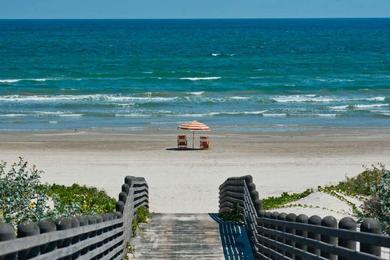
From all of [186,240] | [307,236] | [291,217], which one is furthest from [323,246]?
[186,240]

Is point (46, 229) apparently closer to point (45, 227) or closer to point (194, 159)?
point (45, 227)

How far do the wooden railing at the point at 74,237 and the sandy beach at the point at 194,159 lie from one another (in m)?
9.14

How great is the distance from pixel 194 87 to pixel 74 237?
54.7 meters

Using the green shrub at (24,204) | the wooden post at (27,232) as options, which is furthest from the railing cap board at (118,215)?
the wooden post at (27,232)

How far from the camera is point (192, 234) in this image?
1388 centimetres

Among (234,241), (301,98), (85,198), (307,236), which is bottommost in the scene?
(234,241)

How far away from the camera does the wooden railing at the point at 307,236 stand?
562cm

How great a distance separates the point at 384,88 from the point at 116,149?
3264 cm

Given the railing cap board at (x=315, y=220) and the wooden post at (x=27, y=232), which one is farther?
the railing cap board at (x=315, y=220)

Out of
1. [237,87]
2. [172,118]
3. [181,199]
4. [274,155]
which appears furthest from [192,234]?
[237,87]

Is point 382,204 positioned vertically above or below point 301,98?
below

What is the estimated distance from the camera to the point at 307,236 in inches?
313

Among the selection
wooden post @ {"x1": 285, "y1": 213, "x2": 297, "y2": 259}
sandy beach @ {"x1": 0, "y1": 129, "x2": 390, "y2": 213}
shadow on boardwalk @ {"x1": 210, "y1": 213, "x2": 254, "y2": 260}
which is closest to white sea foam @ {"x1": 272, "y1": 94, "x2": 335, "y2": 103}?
sandy beach @ {"x1": 0, "y1": 129, "x2": 390, "y2": 213}

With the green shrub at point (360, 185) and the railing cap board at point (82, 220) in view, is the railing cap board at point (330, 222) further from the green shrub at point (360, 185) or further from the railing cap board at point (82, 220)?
the green shrub at point (360, 185)
